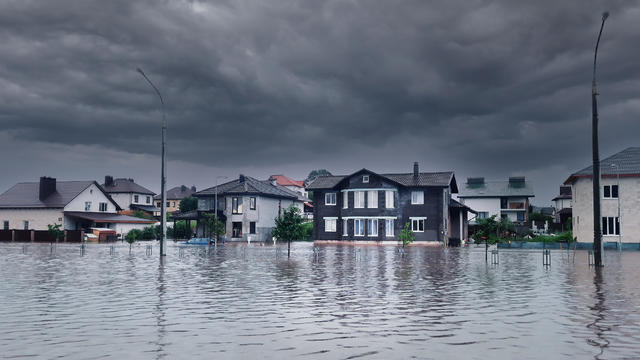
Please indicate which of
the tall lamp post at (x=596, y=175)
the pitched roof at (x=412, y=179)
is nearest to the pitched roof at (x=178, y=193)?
the pitched roof at (x=412, y=179)

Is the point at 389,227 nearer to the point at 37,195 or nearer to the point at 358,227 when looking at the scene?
the point at 358,227

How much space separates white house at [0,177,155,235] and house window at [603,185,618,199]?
209 ft

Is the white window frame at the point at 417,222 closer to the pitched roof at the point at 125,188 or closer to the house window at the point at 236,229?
the house window at the point at 236,229

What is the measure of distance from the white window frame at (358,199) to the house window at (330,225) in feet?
12.2

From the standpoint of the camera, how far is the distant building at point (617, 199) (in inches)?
2138

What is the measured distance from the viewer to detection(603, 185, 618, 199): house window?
54.8 metres

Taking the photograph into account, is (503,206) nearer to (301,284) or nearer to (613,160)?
(613,160)

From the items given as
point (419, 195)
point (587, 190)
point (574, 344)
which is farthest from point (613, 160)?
point (574, 344)

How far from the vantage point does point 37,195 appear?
272 feet

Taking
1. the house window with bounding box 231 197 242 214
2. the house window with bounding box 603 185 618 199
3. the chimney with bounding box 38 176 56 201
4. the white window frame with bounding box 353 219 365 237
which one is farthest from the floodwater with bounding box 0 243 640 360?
the chimney with bounding box 38 176 56 201

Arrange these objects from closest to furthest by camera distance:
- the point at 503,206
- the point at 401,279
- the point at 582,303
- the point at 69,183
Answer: the point at 582,303 → the point at 401,279 → the point at 69,183 → the point at 503,206

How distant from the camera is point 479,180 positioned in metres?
111

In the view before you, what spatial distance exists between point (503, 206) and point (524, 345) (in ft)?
332

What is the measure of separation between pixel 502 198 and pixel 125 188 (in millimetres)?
80211
